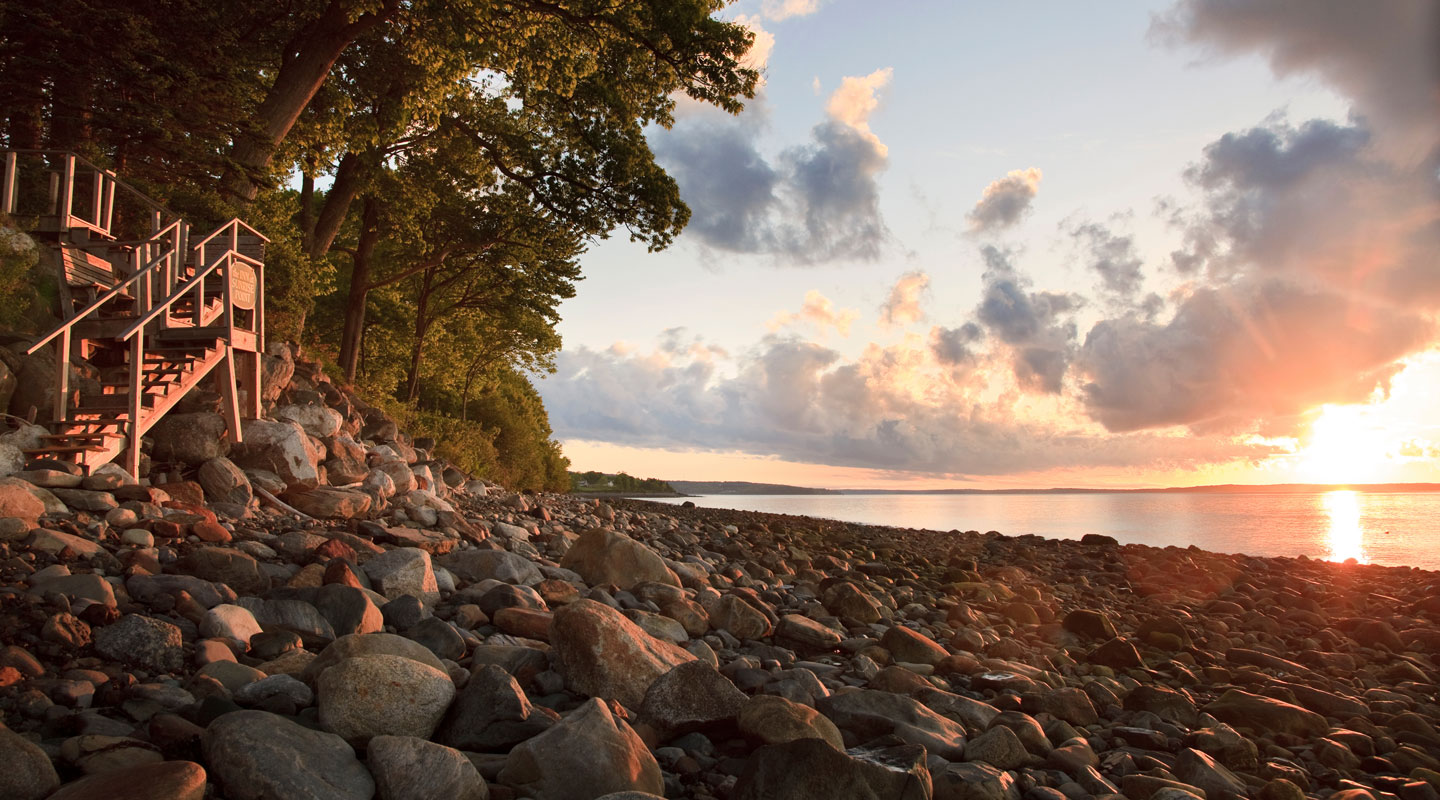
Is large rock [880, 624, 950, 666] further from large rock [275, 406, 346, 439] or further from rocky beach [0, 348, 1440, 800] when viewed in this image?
large rock [275, 406, 346, 439]

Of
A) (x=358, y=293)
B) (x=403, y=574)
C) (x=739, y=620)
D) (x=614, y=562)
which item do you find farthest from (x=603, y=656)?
(x=358, y=293)

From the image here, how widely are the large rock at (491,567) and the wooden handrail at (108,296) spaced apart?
15.3 ft

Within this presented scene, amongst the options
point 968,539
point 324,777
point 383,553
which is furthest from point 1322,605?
point 324,777

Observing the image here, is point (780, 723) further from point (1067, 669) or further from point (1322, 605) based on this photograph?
point (1322, 605)

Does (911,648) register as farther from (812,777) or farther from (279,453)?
(279,453)

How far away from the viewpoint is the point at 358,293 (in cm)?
2308

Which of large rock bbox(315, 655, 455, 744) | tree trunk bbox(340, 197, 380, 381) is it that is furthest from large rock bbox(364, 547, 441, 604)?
tree trunk bbox(340, 197, 380, 381)

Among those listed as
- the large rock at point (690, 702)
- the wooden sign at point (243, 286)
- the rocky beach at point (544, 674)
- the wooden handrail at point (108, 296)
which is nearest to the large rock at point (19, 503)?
the rocky beach at point (544, 674)

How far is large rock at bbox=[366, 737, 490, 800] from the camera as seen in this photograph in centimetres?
334

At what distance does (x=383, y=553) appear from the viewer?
22.0ft

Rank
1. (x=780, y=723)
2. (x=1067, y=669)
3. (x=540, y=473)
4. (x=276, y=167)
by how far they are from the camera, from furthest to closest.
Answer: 1. (x=540, y=473)
2. (x=276, y=167)
3. (x=1067, y=669)
4. (x=780, y=723)

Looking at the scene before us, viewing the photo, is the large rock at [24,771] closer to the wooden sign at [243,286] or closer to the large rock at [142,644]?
the large rock at [142,644]

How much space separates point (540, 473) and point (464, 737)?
124ft

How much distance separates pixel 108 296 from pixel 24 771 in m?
7.87
